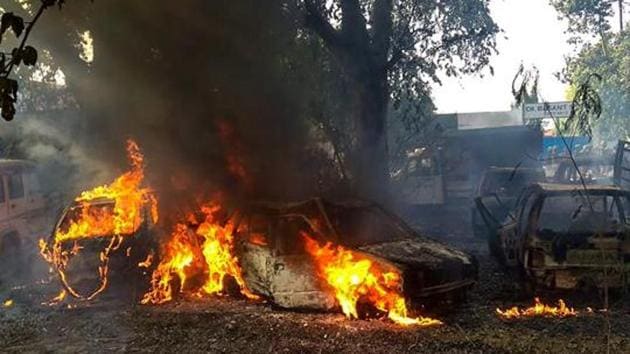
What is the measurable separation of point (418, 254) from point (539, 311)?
5.49 feet

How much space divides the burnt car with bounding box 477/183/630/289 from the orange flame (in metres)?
0.27

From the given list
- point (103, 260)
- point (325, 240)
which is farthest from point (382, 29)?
point (103, 260)

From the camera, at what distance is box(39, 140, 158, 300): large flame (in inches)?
315

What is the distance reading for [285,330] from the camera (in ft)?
21.7

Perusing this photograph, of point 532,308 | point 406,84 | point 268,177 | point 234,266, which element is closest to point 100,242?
point 234,266

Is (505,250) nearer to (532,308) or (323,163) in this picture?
(532,308)

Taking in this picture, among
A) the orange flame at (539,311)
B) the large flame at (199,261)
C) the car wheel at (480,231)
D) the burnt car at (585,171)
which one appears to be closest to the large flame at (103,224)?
the large flame at (199,261)

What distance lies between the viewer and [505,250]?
345 inches

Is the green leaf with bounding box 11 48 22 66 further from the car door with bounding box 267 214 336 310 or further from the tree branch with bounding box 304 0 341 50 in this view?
the tree branch with bounding box 304 0 341 50

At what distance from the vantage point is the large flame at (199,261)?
8.20 meters

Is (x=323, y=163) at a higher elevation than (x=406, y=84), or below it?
below

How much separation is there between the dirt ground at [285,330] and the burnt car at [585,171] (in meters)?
6.75

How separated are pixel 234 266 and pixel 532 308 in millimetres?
4117

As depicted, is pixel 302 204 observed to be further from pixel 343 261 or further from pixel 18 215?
pixel 18 215
